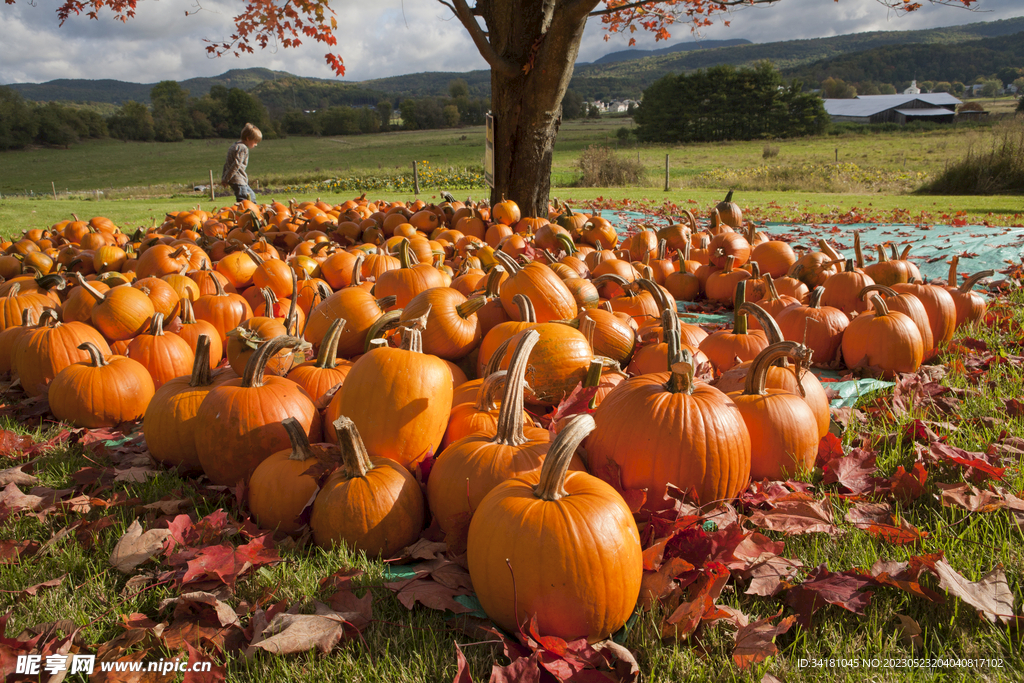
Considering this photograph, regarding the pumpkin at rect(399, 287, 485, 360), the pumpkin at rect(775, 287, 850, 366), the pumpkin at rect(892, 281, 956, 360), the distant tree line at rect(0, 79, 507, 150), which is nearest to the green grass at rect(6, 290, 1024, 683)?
the pumpkin at rect(399, 287, 485, 360)

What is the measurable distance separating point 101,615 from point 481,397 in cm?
138

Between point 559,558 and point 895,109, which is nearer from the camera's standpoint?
point 559,558

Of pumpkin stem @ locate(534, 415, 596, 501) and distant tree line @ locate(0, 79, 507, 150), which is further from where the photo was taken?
distant tree line @ locate(0, 79, 507, 150)

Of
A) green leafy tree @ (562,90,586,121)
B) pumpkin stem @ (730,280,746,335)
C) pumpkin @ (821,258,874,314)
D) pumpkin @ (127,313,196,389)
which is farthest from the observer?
green leafy tree @ (562,90,586,121)

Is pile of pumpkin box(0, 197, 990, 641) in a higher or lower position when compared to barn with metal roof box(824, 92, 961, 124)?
lower

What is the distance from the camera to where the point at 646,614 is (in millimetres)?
1612

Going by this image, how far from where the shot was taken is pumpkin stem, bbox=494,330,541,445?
72.0 inches

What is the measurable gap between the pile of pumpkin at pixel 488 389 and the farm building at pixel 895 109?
294 ft

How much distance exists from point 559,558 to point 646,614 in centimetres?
36

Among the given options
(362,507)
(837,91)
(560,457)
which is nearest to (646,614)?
(560,457)

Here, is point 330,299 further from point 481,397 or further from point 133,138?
point 133,138

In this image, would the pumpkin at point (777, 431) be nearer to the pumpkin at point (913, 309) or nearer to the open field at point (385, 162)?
the pumpkin at point (913, 309)

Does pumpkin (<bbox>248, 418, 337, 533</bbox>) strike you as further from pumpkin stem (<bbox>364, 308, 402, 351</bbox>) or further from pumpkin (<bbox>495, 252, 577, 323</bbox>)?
pumpkin (<bbox>495, 252, 577, 323</bbox>)

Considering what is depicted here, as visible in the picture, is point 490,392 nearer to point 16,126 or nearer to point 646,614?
point 646,614
